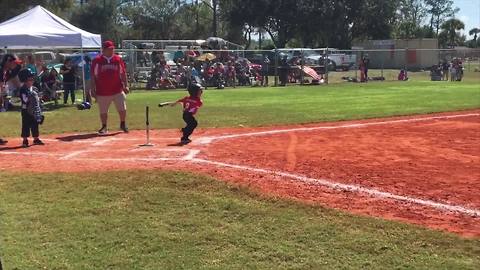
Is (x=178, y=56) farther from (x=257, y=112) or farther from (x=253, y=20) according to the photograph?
(x=253, y=20)

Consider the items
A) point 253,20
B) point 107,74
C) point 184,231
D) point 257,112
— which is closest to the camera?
point 184,231

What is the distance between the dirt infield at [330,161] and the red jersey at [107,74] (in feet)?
3.60

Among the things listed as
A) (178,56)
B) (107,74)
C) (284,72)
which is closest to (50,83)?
(107,74)

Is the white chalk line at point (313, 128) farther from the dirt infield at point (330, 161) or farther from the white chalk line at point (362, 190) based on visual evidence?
the white chalk line at point (362, 190)

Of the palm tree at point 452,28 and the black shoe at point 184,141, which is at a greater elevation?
the palm tree at point 452,28

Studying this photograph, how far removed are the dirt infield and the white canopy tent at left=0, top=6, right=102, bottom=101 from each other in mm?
8390

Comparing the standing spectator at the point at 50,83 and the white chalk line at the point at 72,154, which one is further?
the standing spectator at the point at 50,83

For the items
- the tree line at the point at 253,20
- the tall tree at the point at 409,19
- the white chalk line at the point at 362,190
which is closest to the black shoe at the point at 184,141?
the white chalk line at the point at 362,190

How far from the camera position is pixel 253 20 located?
67.7 meters

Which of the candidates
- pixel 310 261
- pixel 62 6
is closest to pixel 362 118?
pixel 310 261

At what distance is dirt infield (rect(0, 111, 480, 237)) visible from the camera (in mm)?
6703

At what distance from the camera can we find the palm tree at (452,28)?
10456cm

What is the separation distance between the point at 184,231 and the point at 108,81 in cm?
753

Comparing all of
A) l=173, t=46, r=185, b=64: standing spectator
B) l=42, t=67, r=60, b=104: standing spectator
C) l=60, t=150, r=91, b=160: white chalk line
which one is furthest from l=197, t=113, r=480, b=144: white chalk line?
l=173, t=46, r=185, b=64: standing spectator
